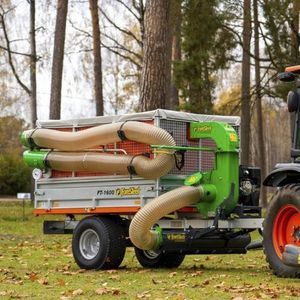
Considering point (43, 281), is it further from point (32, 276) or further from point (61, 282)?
point (32, 276)

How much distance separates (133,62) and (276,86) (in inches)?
514

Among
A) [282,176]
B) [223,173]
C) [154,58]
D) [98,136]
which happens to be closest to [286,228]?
[282,176]

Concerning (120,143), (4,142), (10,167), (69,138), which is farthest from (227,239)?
(4,142)

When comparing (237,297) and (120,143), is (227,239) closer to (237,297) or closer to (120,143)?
(120,143)

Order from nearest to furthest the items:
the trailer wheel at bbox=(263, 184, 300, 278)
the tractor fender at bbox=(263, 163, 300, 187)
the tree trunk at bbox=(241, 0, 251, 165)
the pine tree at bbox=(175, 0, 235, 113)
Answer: the trailer wheel at bbox=(263, 184, 300, 278) < the tractor fender at bbox=(263, 163, 300, 187) < the pine tree at bbox=(175, 0, 235, 113) < the tree trunk at bbox=(241, 0, 251, 165)

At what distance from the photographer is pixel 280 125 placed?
81.4 meters

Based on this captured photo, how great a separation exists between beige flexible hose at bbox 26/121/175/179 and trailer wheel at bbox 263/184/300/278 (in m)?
1.89

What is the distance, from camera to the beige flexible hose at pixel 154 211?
1138 cm

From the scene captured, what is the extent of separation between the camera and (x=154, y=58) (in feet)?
55.6

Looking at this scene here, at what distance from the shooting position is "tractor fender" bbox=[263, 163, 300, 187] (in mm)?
10508

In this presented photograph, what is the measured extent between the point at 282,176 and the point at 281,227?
0.71 meters

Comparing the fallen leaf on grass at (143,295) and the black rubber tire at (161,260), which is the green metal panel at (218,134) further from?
the fallen leaf on grass at (143,295)

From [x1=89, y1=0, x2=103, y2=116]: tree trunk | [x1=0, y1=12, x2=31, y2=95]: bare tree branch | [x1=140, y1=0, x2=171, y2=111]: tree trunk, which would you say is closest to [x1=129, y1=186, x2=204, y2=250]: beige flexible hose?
[x1=140, y1=0, x2=171, y2=111]: tree trunk

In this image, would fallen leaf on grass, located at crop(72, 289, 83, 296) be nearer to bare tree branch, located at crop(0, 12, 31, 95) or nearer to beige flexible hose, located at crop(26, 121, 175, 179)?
beige flexible hose, located at crop(26, 121, 175, 179)
